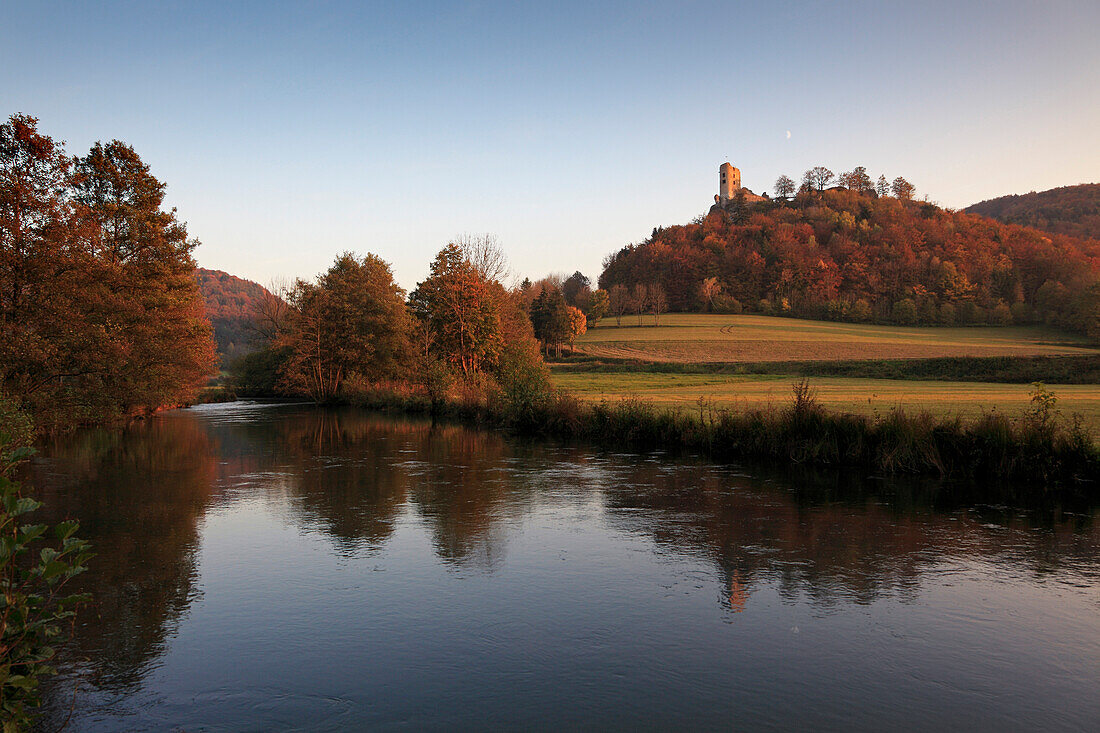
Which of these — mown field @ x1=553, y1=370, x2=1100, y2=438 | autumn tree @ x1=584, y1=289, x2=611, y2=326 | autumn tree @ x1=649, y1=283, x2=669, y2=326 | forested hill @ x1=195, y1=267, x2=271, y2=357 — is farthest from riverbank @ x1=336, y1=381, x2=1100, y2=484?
autumn tree @ x1=649, y1=283, x2=669, y2=326

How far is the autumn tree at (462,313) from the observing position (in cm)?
4341

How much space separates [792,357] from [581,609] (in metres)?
63.4

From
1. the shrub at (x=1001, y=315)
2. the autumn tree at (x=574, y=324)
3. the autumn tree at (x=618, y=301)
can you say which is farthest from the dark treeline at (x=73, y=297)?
the shrub at (x=1001, y=315)

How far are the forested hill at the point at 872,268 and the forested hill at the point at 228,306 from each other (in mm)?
57917

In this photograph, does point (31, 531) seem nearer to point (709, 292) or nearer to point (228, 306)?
point (709, 292)

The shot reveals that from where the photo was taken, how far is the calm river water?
17.7 feet

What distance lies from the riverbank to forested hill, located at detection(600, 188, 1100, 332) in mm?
80174

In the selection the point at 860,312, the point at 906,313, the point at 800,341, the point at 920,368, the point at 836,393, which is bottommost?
the point at 836,393

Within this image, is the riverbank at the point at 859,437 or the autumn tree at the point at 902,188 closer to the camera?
the riverbank at the point at 859,437

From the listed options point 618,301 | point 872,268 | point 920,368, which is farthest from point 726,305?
point 920,368

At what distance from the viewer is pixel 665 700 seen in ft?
18.0

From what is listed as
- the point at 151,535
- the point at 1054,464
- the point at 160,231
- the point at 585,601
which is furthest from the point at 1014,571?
the point at 160,231

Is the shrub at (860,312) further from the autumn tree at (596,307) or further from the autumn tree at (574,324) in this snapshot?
the autumn tree at (574,324)

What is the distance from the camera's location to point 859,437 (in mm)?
17703
